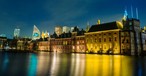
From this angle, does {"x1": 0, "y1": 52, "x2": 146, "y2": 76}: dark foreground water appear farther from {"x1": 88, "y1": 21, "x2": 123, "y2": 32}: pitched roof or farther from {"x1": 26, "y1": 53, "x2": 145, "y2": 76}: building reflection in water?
{"x1": 88, "y1": 21, "x2": 123, "y2": 32}: pitched roof

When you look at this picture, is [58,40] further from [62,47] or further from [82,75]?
[82,75]

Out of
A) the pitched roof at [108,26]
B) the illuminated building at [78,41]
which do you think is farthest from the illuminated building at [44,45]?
the pitched roof at [108,26]

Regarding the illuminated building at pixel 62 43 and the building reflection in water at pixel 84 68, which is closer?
the building reflection in water at pixel 84 68

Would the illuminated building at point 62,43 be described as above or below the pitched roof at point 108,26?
below

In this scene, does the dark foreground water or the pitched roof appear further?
the pitched roof

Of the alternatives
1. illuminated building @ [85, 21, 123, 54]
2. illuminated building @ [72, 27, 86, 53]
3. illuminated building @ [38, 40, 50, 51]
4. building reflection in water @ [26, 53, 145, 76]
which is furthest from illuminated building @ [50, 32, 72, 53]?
building reflection in water @ [26, 53, 145, 76]

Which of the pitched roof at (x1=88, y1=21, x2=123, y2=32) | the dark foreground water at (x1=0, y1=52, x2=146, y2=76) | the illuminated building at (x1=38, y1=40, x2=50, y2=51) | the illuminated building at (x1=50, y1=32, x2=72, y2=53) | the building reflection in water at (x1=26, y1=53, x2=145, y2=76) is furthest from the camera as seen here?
the illuminated building at (x1=38, y1=40, x2=50, y2=51)

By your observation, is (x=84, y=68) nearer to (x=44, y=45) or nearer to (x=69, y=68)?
(x=69, y=68)

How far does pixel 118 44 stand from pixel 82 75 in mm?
90399

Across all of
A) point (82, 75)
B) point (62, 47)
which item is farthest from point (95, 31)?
point (82, 75)

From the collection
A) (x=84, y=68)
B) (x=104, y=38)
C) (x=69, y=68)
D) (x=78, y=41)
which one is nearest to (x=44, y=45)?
(x=78, y=41)

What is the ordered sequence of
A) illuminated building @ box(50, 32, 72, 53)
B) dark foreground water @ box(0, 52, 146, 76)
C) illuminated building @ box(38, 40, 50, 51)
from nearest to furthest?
1. dark foreground water @ box(0, 52, 146, 76)
2. illuminated building @ box(50, 32, 72, 53)
3. illuminated building @ box(38, 40, 50, 51)

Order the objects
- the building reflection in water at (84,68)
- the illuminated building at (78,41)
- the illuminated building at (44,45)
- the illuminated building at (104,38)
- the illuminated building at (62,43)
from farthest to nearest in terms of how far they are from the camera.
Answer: the illuminated building at (44,45), the illuminated building at (62,43), the illuminated building at (78,41), the illuminated building at (104,38), the building reflection in water at (84,68)

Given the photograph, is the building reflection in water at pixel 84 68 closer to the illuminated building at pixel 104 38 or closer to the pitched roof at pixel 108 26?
the illuminated building at pixel 104 38
